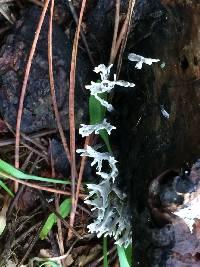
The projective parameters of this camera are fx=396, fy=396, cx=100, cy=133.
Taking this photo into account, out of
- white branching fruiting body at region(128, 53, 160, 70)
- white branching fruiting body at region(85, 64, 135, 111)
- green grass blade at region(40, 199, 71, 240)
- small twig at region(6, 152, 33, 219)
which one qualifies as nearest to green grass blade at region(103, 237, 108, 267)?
green grass blade at region(40, 199, 71, 240)

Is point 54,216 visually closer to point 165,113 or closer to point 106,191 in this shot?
point 106,191

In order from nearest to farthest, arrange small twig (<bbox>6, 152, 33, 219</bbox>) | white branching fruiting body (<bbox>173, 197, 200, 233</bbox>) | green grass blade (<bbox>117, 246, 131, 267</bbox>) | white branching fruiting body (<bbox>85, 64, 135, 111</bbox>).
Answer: white branching fruiting body (<bbox>173, 197, 200, 233</bbox>) < white branching fruiting body (<bbox>85, 64, 135, 111</bbox>) < green grass blade (<bbox>117, 246, 131, 267</bbox>) < small twig (<bbox>6, 152, 33, 219</bbox>)

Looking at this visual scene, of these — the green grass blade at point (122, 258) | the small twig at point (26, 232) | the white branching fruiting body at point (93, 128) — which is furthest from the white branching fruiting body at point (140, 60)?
the small twig at point (26, 232)

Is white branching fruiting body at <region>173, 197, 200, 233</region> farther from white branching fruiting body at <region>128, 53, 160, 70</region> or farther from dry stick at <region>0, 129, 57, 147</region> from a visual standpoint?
dry stick at <region>0, 129, 57, 147</region>

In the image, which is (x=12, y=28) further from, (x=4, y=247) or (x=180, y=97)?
(x=4, y=247)

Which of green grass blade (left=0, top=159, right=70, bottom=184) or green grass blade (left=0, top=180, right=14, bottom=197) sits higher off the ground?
green grass blade (left=0, top=159, right=70, bottom=184)

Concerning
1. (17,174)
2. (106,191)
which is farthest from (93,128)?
(17,174)

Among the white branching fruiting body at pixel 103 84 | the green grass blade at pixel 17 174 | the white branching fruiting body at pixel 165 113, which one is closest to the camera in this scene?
the white branching fruiting body at pixel 165 113

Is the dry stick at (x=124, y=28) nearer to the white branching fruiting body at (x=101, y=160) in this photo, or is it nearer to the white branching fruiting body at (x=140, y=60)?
the white branching fruiting body at (x=140, y=60)

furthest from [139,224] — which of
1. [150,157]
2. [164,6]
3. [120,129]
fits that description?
[164,6]
